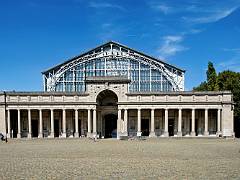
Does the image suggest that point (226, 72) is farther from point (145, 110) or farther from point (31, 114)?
point (31, 114)

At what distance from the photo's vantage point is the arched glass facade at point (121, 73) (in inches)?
3531

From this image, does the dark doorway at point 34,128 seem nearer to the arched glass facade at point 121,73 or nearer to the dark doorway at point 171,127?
the arched glass facade at point 121,73

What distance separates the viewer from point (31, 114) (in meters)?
70.6

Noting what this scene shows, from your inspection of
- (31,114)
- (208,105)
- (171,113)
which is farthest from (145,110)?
(31,114)

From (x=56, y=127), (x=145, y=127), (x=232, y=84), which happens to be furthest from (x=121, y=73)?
(x=232, y=84)

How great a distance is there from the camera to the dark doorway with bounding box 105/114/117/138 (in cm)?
7233

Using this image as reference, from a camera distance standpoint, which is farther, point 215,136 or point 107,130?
point 107,130

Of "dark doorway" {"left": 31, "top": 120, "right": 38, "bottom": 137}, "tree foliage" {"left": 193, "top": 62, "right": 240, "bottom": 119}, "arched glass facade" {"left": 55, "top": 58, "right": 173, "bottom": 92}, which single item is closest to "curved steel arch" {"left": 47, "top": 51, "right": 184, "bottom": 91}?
"arched glass facade" {"left": 55, "top": 58, "right": 173, "bottom": 92}

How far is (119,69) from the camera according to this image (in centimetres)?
9019

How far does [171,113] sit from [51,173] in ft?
173

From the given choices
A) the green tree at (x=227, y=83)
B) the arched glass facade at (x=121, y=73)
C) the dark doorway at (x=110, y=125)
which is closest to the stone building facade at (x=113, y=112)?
the dark doorway at (x=110, y=125)

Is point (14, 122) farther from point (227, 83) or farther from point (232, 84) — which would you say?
point (232, 84)

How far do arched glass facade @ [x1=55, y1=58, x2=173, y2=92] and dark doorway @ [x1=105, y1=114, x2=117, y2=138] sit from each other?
18327 mm

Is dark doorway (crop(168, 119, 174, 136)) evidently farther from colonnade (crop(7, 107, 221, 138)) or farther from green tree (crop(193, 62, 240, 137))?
green tree (crop(193, 62, 240, 137))
